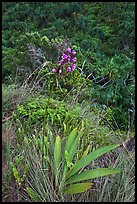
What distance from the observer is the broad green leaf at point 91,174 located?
2924 millimetres

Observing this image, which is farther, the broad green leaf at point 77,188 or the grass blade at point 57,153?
the grass blade at point 57,153

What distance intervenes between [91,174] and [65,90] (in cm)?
231

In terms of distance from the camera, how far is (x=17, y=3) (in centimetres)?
859

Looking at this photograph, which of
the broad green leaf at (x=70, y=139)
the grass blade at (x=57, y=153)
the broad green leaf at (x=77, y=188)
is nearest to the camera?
the broad green leaf at (x=77, y=188)

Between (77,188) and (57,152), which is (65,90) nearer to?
(57,152)

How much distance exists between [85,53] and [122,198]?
4.00 meters

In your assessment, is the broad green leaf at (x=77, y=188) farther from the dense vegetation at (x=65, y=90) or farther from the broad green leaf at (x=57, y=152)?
the broad green leaf at (x=57, y=152)

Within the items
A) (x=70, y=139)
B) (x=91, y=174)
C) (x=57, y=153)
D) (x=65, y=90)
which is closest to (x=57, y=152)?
(x=57, y=153)

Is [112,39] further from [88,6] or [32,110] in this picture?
[32,110]

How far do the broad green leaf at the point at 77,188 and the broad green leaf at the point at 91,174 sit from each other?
0.19ft

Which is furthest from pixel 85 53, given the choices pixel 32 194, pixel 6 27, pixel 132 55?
pixel 32 194

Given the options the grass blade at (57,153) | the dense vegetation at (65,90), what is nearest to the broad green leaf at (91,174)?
the dense vegetation at (65,90)

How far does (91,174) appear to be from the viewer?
3.02m

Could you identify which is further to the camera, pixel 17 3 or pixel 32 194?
pixel 17 3
